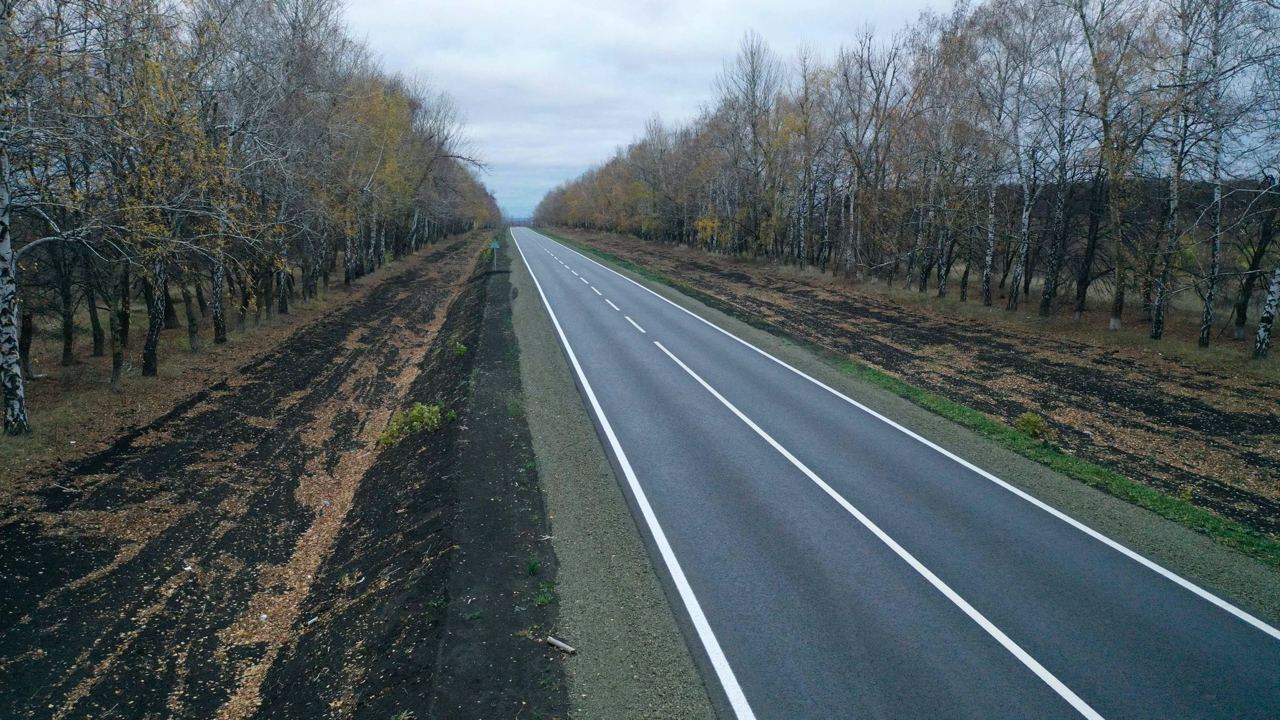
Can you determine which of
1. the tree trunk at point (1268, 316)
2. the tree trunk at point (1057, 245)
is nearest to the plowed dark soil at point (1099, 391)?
the tree trunk at point (1268, 316)

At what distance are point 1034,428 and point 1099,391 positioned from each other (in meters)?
5.60

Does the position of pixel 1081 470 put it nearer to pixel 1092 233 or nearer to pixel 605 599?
pixel 605 599

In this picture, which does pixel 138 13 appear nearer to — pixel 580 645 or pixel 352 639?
pixel 352 639

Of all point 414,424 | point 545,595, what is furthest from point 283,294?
point 545,595

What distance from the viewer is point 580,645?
6672 millimetres

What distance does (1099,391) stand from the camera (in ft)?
53.9

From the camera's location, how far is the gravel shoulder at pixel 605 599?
5961mm

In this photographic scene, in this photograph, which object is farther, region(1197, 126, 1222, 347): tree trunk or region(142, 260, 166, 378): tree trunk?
region(1197, 126, 1222, 347): tree trunk

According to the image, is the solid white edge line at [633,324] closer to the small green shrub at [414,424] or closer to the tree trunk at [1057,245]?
the small green shrub at [414,424]

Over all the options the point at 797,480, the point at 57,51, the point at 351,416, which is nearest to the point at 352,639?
the point at 797,480

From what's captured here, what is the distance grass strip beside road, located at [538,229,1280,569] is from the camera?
343 inches

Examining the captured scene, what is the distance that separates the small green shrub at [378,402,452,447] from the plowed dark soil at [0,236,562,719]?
346 mm

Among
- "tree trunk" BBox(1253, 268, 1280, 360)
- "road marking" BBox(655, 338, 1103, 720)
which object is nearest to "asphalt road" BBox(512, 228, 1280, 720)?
"road marking" BBox(655, 338, 1103, 720)

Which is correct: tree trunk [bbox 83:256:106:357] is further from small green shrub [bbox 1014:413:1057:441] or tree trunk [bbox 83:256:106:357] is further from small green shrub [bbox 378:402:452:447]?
small green shrub [bbox 1014:413:1057:441]
